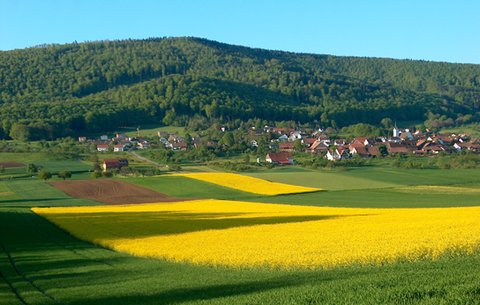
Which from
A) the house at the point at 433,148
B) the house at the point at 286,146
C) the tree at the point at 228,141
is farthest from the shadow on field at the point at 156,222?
the house at the point at 286,146

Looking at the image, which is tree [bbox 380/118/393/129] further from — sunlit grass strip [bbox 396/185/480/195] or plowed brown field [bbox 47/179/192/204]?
plowed brown field [bbox 47/179/192/204]

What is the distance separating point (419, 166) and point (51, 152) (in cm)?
7639

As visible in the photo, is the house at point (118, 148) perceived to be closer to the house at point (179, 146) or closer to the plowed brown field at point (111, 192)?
the house at point (179, 146)

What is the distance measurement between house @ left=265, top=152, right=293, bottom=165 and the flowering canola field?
55.8 m

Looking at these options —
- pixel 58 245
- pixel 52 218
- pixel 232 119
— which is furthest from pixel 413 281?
pixel 232 119

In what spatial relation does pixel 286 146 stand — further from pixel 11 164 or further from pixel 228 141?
pixel 11 164

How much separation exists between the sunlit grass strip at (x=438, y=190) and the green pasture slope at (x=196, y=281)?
3511cm

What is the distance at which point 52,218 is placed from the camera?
3200 cm

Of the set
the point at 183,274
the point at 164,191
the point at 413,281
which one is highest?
the point at 413,281

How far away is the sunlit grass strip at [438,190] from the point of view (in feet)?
146

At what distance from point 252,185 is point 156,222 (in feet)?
88.1

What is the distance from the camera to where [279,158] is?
290 feet

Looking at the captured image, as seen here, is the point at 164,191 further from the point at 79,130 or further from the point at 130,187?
the point at 79,130

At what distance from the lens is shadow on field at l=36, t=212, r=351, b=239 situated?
25.2 metres
